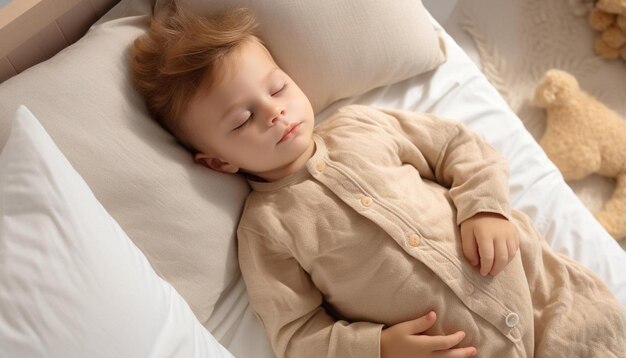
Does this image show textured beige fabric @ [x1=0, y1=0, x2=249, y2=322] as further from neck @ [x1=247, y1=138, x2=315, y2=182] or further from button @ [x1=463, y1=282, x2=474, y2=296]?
button @ [x1=463, y1=282, x2=474, y2=296]

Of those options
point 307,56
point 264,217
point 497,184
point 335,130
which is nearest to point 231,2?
point 307,56

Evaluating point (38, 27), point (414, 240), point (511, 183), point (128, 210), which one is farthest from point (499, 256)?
point (38, 27)

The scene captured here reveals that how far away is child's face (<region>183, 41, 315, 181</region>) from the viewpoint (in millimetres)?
1007

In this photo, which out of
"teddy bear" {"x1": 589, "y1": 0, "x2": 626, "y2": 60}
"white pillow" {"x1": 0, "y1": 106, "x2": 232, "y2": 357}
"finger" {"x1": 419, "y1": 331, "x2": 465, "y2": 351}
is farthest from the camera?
"teddy bear" {"x1": 589, "y1": 0, "x2": 626, "y2": 60}

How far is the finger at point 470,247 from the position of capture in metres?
1.00

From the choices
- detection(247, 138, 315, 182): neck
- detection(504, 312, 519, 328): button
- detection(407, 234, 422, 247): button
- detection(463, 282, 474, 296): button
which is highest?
detection(247, 138, 315, 182): neck

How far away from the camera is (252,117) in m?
1.02

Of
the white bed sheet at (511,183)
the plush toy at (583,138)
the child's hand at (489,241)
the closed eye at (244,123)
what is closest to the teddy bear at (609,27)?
the plush toy at (583,138)

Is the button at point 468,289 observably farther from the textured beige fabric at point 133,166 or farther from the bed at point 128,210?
the textured beige fabric at point 133,166

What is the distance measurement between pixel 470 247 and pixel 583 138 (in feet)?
2.09

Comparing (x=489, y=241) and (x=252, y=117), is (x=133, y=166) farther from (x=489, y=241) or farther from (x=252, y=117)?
(x=489, y=241)

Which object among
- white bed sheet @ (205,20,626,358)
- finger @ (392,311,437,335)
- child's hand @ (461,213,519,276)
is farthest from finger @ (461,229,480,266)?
white bed sheet @ (205,20,626,358)

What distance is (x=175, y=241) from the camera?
1011 millimetres

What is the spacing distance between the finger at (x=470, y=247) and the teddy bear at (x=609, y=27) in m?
0.93
